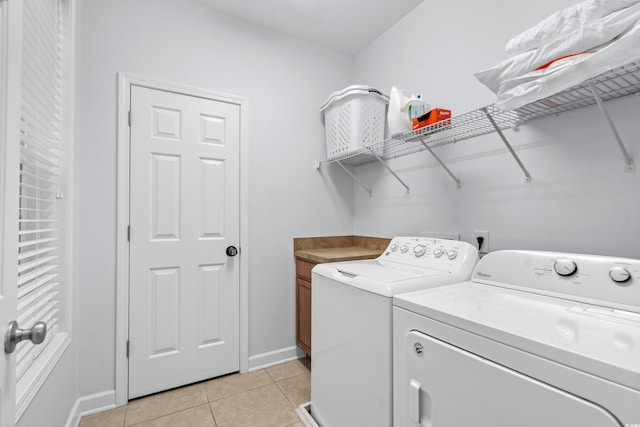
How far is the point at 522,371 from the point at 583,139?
3.54 feet

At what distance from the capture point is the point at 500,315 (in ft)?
2.87

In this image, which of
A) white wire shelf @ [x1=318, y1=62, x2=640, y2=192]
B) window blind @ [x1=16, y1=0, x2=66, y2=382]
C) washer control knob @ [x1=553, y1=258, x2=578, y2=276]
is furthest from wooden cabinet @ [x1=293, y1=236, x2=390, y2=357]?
window blind @ [x1=16, y1=0, x2=66, y2=382]

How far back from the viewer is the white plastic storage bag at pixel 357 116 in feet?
6.91

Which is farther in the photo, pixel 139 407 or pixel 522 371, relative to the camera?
pixel 139 407

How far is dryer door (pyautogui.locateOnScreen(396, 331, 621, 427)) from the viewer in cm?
64

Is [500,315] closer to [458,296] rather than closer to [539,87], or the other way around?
[458,296]

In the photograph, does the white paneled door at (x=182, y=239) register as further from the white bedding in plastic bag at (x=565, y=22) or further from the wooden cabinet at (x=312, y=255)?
the white bedding in plastic bag at (x=565, y=22)

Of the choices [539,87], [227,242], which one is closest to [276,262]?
[227,242]

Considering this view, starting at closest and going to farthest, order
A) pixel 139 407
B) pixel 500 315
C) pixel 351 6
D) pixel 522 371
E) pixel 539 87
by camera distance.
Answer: pixel 522 371 → pixel 500 315 → pixel 539 87 → pixel 139 407 → pixel 351 6

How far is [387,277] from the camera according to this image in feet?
4.26

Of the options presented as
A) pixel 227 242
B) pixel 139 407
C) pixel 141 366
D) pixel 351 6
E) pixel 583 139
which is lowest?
pixel 139 407

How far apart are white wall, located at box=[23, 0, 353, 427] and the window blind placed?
9.1 inches

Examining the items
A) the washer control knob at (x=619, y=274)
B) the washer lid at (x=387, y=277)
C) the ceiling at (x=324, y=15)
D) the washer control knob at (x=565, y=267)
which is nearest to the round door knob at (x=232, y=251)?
the washer lid at (x=387, y=277)

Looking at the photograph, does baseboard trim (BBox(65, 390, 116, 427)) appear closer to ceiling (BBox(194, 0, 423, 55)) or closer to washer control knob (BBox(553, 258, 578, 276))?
washer control knob (BBox(553, 258, 578, 276))
